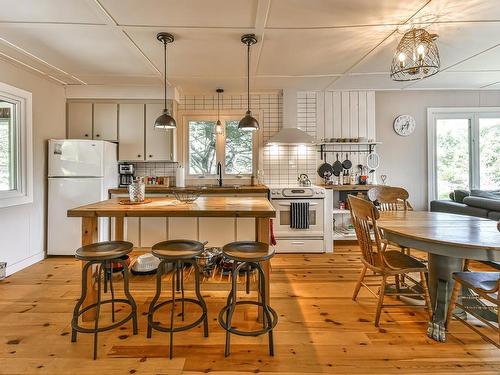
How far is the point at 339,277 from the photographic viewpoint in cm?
312

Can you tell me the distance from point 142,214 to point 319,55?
2539mm

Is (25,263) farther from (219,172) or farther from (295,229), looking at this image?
(295,229)

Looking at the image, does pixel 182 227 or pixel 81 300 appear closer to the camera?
pixel 81 300

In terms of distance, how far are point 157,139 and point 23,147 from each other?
63.4 inches

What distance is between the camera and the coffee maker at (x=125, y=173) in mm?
4324

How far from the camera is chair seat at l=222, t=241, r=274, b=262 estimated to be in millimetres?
1791

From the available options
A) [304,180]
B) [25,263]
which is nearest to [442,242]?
[304,180]

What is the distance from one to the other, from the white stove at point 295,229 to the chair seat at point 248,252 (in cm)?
195

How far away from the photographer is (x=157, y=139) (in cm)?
423

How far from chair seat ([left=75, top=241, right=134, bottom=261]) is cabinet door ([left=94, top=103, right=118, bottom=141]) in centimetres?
267

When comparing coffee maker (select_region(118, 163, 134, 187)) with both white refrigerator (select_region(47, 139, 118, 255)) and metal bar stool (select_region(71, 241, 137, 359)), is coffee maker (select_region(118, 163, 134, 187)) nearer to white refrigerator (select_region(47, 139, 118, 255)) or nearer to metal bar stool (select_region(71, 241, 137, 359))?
white refrigerator (select_region(47, 139, 118, 255))

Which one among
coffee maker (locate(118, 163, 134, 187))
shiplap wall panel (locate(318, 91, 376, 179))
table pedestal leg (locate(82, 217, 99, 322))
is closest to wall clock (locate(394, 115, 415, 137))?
shiplap wall panel (locate(318, 91, 376, 179))

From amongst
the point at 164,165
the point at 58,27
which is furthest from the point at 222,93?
the point at 58,27

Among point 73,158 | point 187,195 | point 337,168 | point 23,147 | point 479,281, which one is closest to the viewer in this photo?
point 479,281
